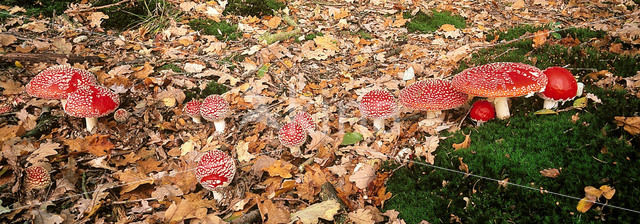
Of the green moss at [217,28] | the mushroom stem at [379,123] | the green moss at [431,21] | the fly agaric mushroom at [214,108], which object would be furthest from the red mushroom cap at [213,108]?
the green moss at [431,21]

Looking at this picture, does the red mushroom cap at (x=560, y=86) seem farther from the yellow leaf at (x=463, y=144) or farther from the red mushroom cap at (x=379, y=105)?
the red mushroom cap at (x=379, y=105)

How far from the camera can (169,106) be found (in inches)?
185

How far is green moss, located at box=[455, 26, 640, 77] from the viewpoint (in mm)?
3918

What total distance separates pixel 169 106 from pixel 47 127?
1312mm

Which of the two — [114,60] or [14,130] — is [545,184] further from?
[114,60]

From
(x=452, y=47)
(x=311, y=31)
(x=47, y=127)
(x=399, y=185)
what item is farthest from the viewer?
(x=311, y=31)

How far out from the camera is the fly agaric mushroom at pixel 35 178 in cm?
324

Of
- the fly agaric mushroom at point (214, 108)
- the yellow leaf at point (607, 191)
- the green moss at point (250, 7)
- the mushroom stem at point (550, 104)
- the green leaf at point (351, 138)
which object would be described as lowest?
the green leaf at point (351, 138)

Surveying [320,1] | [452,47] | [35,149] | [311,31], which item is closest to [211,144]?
[35,149]

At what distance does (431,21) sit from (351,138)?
4.09m

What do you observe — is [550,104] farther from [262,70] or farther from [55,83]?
[55,83]

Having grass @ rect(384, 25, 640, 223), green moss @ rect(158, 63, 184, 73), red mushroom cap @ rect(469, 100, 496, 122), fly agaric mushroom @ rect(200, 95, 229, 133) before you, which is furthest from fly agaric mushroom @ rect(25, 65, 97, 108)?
red mushroom cap @ rect(469, 100, 496, 122)

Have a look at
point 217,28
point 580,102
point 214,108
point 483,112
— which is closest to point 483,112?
point 483,112

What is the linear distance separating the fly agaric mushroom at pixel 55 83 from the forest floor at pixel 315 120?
1.35 feet
